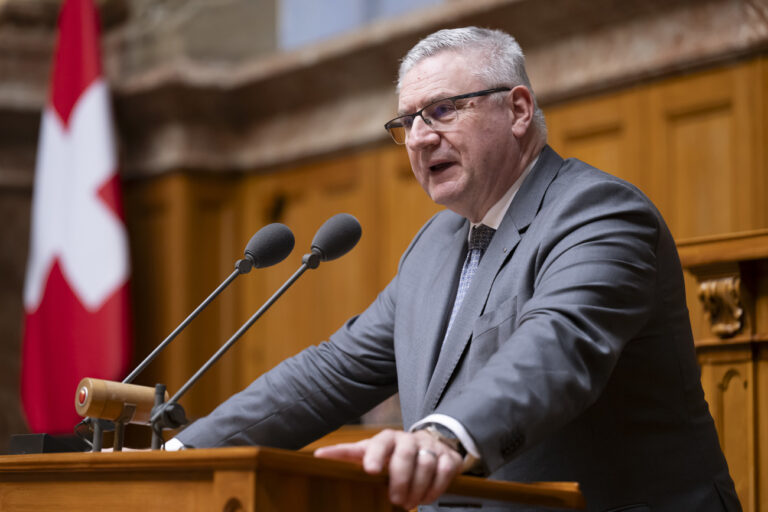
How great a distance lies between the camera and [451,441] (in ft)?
4.81

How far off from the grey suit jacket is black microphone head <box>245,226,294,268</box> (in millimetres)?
293

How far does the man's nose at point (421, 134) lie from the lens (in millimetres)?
2271

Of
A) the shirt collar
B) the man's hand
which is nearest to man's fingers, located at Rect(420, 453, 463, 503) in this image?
the man's hand

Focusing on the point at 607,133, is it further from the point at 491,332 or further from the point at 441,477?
the point at 441,477

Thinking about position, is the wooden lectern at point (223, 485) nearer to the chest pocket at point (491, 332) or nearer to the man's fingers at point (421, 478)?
the man's fingers at point (421, 478)

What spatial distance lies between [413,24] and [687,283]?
8.36 feet

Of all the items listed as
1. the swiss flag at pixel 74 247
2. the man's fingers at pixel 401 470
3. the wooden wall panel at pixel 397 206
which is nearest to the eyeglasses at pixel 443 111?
the man's fingers at pixel 401 470

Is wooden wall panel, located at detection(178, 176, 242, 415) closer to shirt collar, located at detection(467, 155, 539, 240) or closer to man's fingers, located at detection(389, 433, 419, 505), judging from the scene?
shirt collar, located at detection(467, 155, 539, 240)

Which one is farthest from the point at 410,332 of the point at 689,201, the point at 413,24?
the point at 413,24

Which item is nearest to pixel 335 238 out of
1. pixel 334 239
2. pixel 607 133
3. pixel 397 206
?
pixel 334 239

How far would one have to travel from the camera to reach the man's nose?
227 cm

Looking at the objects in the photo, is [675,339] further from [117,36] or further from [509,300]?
[117,36]

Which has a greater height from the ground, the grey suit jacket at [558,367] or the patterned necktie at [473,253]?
the patterned necktie at [473,253]

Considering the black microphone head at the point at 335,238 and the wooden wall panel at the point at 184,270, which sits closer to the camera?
the black microphone head at the point at 335,238
